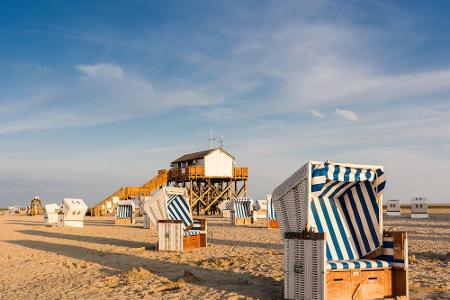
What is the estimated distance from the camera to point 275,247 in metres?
14.8

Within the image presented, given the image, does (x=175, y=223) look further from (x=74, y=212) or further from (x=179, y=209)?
(x=74, y=212)

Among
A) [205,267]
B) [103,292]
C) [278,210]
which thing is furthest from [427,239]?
[103,292]

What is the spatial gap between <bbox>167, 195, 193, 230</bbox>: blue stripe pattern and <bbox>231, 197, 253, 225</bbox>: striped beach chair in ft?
40.1

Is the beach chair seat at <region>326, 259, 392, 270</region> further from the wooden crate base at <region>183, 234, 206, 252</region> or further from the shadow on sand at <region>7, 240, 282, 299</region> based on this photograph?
the wooden crate base at <region>183, 234, 206, 252</region>

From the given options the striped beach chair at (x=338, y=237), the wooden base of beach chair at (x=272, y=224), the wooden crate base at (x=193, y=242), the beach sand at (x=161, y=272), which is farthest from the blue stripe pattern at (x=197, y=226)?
the wooden base of beach chair at (x=272, y=224)

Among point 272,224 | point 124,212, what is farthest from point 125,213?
point 272,224

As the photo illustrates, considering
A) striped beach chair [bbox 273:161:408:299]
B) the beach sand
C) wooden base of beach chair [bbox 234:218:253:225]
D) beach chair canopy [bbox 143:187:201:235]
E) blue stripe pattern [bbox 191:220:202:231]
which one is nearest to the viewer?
striped beach chair [bbox 273:161:408:299]

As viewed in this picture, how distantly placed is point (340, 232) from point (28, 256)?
9.32m

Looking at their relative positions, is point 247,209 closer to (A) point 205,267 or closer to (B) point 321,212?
(A) point 205,267

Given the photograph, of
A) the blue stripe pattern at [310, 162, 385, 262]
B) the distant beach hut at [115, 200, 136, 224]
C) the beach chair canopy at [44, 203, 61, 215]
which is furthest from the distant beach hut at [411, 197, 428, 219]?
the blue stripe pattern at [310, 162, 385, 262]

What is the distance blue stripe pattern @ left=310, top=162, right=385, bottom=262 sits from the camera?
7.70 metres

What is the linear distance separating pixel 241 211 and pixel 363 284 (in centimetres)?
2106

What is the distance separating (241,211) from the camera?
2808cm

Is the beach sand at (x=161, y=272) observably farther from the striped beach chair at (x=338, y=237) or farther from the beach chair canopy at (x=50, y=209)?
the beach chair canopy at (x=50, y=209)
